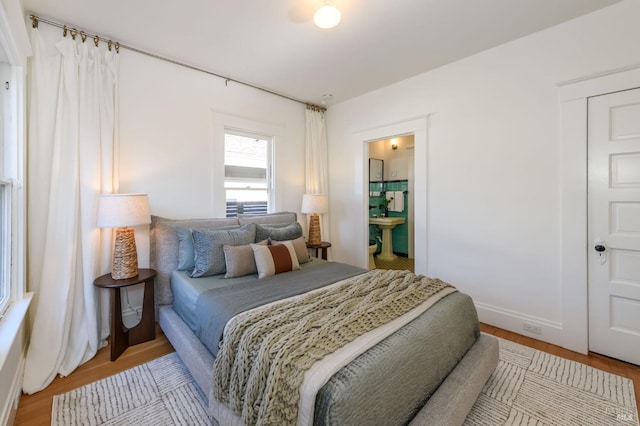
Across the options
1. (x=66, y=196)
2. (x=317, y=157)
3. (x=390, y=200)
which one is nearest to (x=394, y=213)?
(x=390, y=200)

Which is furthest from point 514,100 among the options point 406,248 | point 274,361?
point 406,248

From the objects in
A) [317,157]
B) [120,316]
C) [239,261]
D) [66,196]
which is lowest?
[120,316]

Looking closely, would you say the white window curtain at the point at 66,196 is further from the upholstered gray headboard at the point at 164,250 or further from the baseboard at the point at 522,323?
the baseboard at the point at 522,323

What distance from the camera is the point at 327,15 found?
1.94 m

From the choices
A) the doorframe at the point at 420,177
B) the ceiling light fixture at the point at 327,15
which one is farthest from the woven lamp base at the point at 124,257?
the doorframe at the point at 420,177

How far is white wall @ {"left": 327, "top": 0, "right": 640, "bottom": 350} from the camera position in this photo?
2271 mm

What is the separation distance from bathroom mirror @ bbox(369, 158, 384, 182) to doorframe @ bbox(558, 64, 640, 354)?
345 cm

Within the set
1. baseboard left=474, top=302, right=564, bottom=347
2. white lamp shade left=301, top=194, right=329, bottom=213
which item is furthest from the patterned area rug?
white lamp shade left=301, top=194, right=329, bottom=213

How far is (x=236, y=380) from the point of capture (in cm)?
135

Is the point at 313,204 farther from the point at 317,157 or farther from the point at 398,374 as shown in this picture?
the point at 398,374

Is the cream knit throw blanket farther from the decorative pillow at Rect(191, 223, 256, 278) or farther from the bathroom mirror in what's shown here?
the bathroom mirror

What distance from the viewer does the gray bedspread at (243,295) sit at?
1690mm

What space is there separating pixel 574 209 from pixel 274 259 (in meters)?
2.64

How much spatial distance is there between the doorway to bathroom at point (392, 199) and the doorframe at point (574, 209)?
295cm
